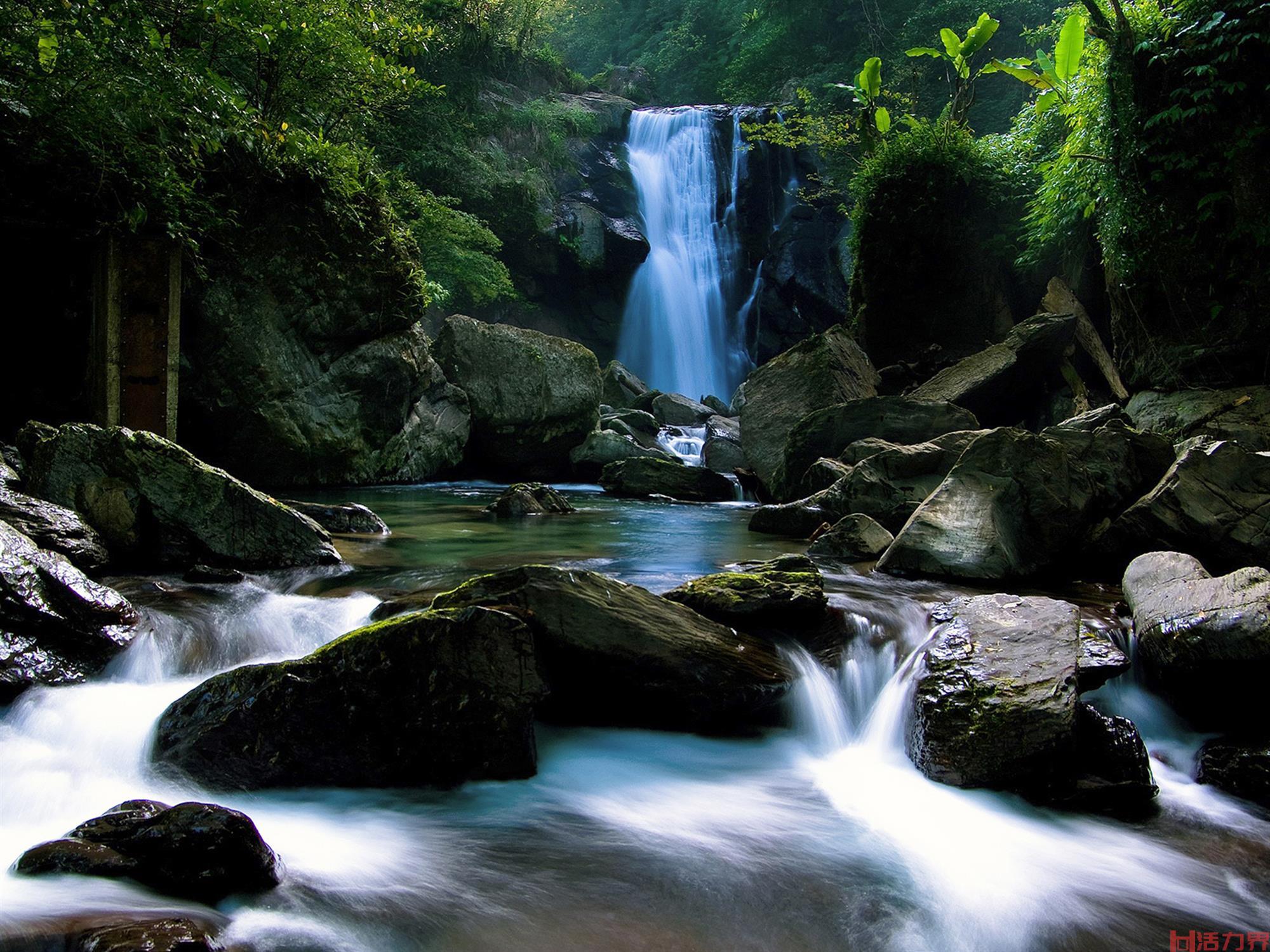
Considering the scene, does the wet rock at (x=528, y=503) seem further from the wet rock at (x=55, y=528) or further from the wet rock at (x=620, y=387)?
the wet rock at (x=620, y=387)

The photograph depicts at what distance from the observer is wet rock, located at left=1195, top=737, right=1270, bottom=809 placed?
331 cm

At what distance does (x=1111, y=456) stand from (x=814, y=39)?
2841cm

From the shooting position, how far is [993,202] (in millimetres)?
13219

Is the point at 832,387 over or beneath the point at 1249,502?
over

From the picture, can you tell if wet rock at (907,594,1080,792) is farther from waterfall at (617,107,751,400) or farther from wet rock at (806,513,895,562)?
waterfall at (617,107,751,400)

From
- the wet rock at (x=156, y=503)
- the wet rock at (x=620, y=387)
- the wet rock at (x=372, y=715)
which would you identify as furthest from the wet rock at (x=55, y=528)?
the wet rock at (x=620, y=387)

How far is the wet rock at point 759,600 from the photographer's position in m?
4.36

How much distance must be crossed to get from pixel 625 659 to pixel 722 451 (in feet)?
36.3

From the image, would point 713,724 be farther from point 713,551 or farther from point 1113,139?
point 1113,139

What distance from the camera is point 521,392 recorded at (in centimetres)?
1391

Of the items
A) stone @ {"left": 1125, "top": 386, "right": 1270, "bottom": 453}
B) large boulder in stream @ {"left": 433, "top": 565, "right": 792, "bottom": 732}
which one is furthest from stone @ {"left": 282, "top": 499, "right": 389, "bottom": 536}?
stone @ {"left": 1125, "top": 386, "right": 1270, "bottom": 453}

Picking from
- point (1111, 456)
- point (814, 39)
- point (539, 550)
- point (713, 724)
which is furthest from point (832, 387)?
point (814, 39)

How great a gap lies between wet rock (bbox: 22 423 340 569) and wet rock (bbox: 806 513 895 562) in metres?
4.13

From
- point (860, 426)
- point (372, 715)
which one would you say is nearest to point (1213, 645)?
point (372, 715)
